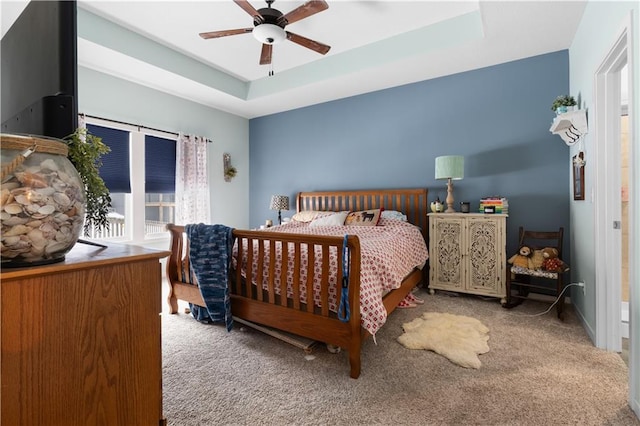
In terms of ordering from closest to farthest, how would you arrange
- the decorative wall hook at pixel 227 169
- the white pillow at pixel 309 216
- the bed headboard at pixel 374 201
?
the bed headboard at pixel 374 201, the white pillow at pixel 309 216, the decorative wall hook at pixel 227 169

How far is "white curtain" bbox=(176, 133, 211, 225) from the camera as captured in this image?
14.3 feet

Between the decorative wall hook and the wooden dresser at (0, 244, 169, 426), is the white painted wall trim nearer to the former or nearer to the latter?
the wooden dresser at (0, 244, 169, 426)

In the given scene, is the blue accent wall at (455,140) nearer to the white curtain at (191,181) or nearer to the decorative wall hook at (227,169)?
the decorative wall hook at (227,169)

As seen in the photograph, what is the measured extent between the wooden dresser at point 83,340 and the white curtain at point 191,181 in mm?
3714

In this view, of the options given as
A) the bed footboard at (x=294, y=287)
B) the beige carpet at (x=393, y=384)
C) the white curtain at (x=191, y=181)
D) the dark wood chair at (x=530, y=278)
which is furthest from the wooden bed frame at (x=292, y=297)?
the white curtain at (x=191, y=181)

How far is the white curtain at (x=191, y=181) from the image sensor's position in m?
4.36

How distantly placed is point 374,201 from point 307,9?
2478mm

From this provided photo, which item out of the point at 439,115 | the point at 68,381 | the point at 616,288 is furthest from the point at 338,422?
the point at 439,115

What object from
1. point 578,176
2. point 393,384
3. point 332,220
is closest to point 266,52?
point 332,220

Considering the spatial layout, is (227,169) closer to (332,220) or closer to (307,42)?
(332,220)

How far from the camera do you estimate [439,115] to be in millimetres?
3779

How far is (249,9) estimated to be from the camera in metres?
2.31

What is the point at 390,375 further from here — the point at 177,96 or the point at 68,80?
the point at 177,96

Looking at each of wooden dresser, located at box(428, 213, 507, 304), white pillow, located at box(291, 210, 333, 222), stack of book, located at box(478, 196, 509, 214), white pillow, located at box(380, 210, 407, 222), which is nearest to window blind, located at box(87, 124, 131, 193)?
white pillow, located at box(291, 210, 333, 222)
